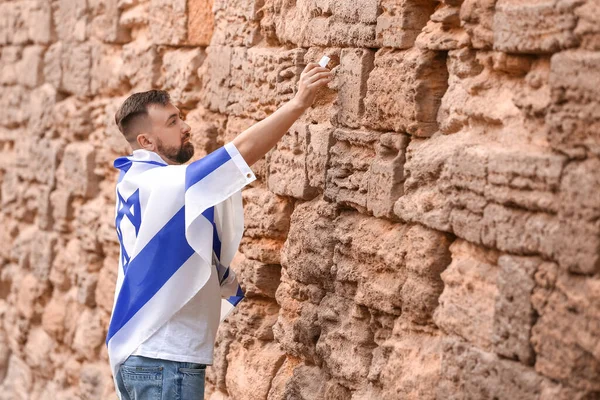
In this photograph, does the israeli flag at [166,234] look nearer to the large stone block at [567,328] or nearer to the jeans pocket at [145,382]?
the jeans pocket at [145,382]

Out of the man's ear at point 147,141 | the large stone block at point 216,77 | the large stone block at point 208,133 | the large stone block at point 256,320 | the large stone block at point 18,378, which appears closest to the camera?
the man's ear at point 147,141

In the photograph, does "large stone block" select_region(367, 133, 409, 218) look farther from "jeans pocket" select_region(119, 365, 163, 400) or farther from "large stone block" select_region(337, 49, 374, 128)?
"jeans pocket" select_region(119, 365, 163, 400)

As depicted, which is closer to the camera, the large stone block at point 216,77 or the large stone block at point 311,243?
the large stone block at point 311,243

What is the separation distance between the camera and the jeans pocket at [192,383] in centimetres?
378

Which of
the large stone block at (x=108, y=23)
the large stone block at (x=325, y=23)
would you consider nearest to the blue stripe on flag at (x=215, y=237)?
the large stone block at (x=325, y=23)

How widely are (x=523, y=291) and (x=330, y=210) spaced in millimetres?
1230

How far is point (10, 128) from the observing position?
8086 mm

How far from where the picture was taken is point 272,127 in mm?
3770

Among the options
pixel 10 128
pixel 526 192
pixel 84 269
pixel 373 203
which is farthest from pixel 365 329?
pixel 10 128

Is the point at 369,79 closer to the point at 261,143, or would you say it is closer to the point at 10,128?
the point at 261,143

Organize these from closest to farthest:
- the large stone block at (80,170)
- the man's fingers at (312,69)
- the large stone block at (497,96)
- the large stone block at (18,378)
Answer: the large stone block at (497,96) → the man's fingers at (312,69) → the large stone block at (80,170) → the large stone block at (18,378)

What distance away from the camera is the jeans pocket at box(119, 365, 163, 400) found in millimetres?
3762

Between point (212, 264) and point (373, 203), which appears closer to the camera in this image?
point (373, 203)

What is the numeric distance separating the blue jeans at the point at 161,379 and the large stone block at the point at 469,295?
1.00 metres
